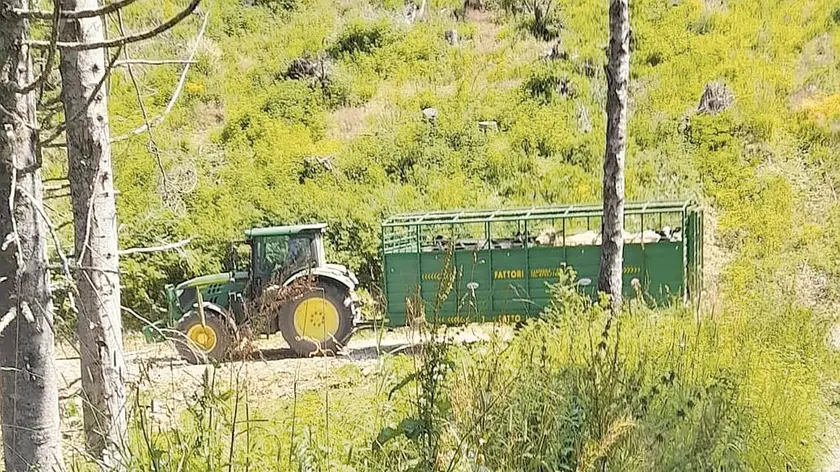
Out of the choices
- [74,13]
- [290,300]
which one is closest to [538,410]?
[74,13]

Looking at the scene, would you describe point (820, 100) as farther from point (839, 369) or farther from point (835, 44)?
point (839, 369)

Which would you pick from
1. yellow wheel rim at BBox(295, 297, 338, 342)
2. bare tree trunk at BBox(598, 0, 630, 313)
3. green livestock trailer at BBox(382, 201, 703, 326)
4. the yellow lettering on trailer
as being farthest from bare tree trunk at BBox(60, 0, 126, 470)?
the yellow lettering on trailer

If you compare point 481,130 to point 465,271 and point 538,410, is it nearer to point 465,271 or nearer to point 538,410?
point 465,271

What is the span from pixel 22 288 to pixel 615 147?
5.70 m

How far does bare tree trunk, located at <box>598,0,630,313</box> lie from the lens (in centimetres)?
692

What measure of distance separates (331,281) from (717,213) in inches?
264

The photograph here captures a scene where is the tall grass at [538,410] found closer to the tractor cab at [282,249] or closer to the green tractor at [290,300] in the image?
the green tractor at [290,300]

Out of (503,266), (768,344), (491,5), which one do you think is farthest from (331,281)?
(491,5)

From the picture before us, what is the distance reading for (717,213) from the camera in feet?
41.4

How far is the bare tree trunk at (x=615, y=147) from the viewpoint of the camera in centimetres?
692

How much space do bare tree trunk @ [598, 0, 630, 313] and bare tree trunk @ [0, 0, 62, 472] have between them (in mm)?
5122

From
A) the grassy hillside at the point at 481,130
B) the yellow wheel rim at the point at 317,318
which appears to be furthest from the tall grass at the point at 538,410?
the yellow wheel rim at the point at 317,318

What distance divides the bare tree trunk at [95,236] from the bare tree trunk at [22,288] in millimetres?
657

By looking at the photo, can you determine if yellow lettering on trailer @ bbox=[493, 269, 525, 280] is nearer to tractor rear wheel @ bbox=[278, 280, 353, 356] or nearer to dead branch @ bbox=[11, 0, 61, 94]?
tractor rear wheel @ bbox=[278, 280, 353, 356]
